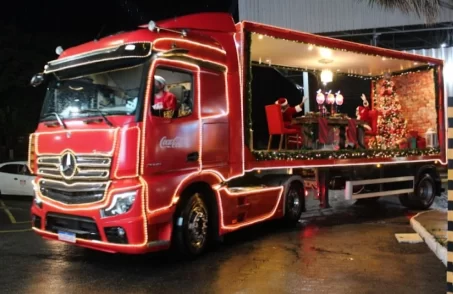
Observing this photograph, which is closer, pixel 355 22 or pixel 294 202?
pixel 294 202

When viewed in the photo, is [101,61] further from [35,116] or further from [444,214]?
[35,116]

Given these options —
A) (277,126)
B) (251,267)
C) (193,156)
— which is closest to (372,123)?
(277,126)

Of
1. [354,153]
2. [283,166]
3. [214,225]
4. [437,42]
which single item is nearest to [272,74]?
[354,153]

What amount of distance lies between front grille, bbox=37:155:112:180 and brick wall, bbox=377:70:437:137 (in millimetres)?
9734

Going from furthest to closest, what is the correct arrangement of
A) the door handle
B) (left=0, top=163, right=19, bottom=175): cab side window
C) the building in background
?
the building in background → (left=0, top=163, right=19, bottom=175): cab side window → the door handle

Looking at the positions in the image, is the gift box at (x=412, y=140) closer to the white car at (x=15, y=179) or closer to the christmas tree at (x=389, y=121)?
the christmas tree at (x=389, y=121)

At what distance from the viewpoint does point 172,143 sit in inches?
262

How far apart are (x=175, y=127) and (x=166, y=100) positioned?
0.40m

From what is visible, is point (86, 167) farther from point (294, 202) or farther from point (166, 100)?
point (294, 202)

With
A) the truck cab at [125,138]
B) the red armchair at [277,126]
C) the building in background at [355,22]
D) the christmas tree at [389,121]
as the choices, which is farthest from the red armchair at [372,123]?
the building in background at [355,22]

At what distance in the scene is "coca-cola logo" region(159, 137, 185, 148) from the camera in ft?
21.4

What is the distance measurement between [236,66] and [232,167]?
1.72m

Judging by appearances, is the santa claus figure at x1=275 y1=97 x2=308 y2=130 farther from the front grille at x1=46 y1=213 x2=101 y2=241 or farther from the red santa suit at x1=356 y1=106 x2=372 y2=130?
the front grille at x1=46 y1=213 x2=101 y2=241

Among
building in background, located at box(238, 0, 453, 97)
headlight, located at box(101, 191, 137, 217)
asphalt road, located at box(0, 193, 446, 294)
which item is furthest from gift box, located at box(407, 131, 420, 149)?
headlight, located at box(101, 191, 137, 217)
